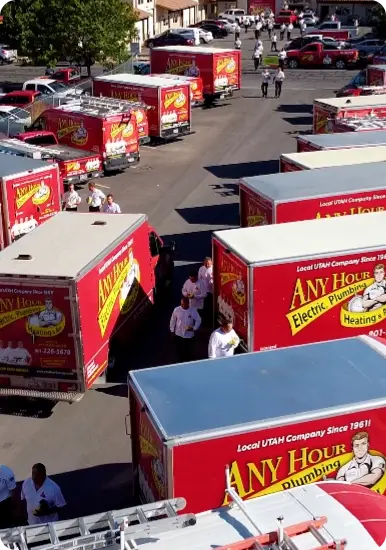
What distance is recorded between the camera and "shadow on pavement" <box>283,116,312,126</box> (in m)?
34.0

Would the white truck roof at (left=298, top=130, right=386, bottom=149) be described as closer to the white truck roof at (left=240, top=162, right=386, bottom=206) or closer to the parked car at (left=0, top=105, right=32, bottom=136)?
the white truck roof at (left=240, top=162, right=386, bottom=206)

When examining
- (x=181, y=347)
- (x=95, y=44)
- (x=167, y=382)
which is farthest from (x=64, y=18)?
(x=167, y=382)

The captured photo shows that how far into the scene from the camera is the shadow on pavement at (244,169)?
2683 cm

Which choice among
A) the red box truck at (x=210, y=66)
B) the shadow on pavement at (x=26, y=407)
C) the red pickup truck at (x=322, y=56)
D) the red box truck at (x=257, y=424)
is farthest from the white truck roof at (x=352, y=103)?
the red pickup truck at (x=322, y=56)

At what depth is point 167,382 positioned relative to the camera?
9219mm

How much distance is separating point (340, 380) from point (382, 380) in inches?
18.0

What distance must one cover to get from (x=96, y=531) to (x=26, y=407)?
21.7 ft

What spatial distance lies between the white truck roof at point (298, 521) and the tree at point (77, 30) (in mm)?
34976

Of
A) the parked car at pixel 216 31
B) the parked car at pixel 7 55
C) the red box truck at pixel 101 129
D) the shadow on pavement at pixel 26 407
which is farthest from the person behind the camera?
the parked car at pixel 216 31

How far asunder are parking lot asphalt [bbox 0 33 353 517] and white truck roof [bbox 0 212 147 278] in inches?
88.5

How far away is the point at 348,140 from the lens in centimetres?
2072

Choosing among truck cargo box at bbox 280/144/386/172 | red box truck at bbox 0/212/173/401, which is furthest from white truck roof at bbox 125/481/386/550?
truck cargo box at bbox 280/144/386/172

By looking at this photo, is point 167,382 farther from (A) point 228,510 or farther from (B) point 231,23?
(B) point 231,23

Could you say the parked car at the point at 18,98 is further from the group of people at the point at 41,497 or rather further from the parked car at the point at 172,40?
the group of people at the point at 41,497
